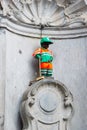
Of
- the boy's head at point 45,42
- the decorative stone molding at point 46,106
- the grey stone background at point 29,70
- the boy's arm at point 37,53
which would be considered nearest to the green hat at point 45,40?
the boy's head at point 45,42

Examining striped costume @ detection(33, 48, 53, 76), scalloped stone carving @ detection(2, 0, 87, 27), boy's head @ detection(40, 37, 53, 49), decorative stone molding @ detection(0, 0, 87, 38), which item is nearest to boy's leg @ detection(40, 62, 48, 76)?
striped costume @ detection(33, 48, 53, 76)

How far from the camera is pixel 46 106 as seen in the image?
567cm

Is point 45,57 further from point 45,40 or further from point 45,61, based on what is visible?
point 45,40

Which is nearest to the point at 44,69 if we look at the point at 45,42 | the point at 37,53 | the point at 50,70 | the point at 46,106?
the point at 50,70

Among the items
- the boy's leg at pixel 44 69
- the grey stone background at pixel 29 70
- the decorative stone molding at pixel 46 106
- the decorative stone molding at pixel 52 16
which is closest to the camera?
the decorative stone molding at pixel 46 106

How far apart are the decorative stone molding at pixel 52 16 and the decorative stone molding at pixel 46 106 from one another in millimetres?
935

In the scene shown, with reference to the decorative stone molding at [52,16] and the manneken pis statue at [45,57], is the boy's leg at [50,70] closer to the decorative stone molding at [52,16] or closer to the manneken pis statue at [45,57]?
the manneken pis statue at [45,57]

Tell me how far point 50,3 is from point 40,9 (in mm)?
175

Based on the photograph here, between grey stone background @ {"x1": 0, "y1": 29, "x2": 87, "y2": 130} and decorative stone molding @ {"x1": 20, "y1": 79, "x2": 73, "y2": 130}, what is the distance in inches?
7.6

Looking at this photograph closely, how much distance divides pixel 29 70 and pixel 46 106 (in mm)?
672

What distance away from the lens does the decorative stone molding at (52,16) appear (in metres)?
6.19

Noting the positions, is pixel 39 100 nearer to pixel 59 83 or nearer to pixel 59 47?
pixel 59 83

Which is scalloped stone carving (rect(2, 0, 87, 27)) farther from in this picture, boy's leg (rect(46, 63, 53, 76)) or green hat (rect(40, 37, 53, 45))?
boy's leg (rect(46, 63, 53, 76))

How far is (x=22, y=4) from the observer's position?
614cm
